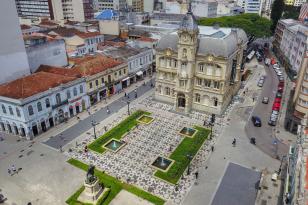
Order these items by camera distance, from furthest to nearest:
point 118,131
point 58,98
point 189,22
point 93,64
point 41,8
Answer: point 41,8
point 93,64
point 58,98
point 118,131
point 189,22

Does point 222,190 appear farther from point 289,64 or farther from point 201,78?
point 289,64

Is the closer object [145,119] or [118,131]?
[118,131]

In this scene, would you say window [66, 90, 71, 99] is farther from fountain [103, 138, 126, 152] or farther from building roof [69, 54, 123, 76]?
fountain [103, 138, 126, 152]

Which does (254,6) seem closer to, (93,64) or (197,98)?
(197,98)

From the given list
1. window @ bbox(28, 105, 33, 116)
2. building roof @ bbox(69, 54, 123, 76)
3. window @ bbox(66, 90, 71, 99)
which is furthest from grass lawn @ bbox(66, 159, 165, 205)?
building roof @ bbox(69, 54, 123, 76)

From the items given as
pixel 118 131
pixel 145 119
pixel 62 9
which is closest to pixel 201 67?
pixel 145 119
